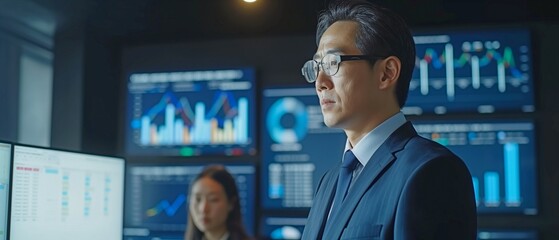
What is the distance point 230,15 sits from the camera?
3.74 metres

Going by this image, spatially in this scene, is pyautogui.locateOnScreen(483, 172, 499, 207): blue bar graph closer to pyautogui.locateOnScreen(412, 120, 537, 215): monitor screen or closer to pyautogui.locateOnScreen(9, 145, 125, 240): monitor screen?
pyautogui.locateOnScreen(412, 120, 537, 215): monitor screen

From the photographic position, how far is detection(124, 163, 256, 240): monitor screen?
147 inches

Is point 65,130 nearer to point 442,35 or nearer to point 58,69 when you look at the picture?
point 58,69

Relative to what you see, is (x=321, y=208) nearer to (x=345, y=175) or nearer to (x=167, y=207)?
(x=345, y=175)

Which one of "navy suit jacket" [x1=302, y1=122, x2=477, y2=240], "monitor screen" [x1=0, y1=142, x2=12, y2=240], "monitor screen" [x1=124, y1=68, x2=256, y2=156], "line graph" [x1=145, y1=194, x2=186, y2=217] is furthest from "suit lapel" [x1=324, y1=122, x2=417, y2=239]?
"line graph" [x1=145, y1=194, x2=186, y2=217]

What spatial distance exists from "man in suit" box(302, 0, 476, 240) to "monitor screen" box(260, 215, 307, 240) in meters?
2.00

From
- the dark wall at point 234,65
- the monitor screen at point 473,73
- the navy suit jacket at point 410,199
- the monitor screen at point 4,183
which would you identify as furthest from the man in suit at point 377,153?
the dark wall at point 234,65

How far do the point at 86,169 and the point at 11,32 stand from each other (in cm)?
170

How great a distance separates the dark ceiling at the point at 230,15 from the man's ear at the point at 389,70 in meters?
2.13

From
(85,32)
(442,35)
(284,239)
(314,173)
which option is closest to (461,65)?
(442,35)

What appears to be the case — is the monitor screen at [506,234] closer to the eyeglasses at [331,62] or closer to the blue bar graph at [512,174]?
the blue bar graph at [512,174]

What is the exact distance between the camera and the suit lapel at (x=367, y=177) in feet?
4.38

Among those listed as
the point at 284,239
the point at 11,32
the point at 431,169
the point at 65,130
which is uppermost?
the point at 11,32

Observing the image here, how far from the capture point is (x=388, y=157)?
1.37 metres
